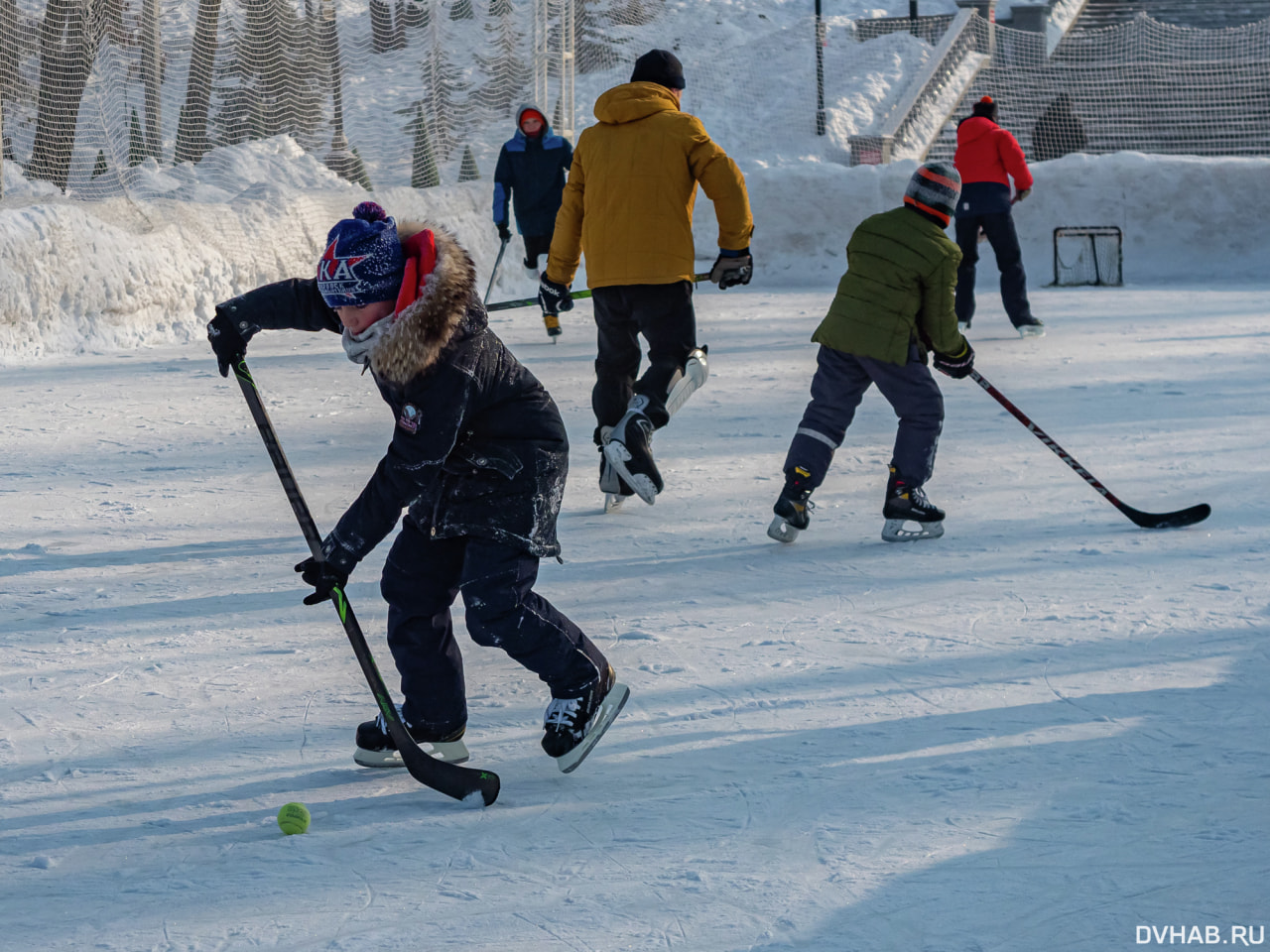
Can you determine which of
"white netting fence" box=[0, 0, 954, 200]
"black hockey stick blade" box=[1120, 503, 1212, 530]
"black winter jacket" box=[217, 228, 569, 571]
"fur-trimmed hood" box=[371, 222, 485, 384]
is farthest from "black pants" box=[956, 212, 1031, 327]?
"fur-trimmed hood" box=[371, 222, 485, 384]

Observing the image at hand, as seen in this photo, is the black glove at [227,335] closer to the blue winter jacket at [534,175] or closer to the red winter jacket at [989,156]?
the blue winter jacket at [534,175]

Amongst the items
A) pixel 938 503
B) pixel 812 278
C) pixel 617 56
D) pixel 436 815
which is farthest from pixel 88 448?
pixel 617 56

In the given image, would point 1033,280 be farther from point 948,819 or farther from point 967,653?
point 948,819

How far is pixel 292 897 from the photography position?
7.31ft

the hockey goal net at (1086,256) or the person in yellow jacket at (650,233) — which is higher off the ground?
the person in yellow jacket at (650,233)

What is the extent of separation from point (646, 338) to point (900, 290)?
2.95 feet

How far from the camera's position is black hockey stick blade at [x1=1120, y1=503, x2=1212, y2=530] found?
4512 mm

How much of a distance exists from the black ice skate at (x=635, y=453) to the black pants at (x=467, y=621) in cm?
168

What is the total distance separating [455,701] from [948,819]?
39.3 inches

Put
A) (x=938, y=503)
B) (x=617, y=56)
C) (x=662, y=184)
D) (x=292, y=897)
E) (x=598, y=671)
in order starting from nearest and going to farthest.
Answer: (x=292, y=897) → (x=598, y=671) → (x=662, y=184) → (x=938, y=503) → (x=617, y=56)

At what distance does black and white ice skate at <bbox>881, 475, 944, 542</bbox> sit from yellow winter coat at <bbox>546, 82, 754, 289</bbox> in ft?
3.30

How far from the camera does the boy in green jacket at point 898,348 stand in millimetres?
4242

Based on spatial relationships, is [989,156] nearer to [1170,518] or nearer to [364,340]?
[1170,518]
